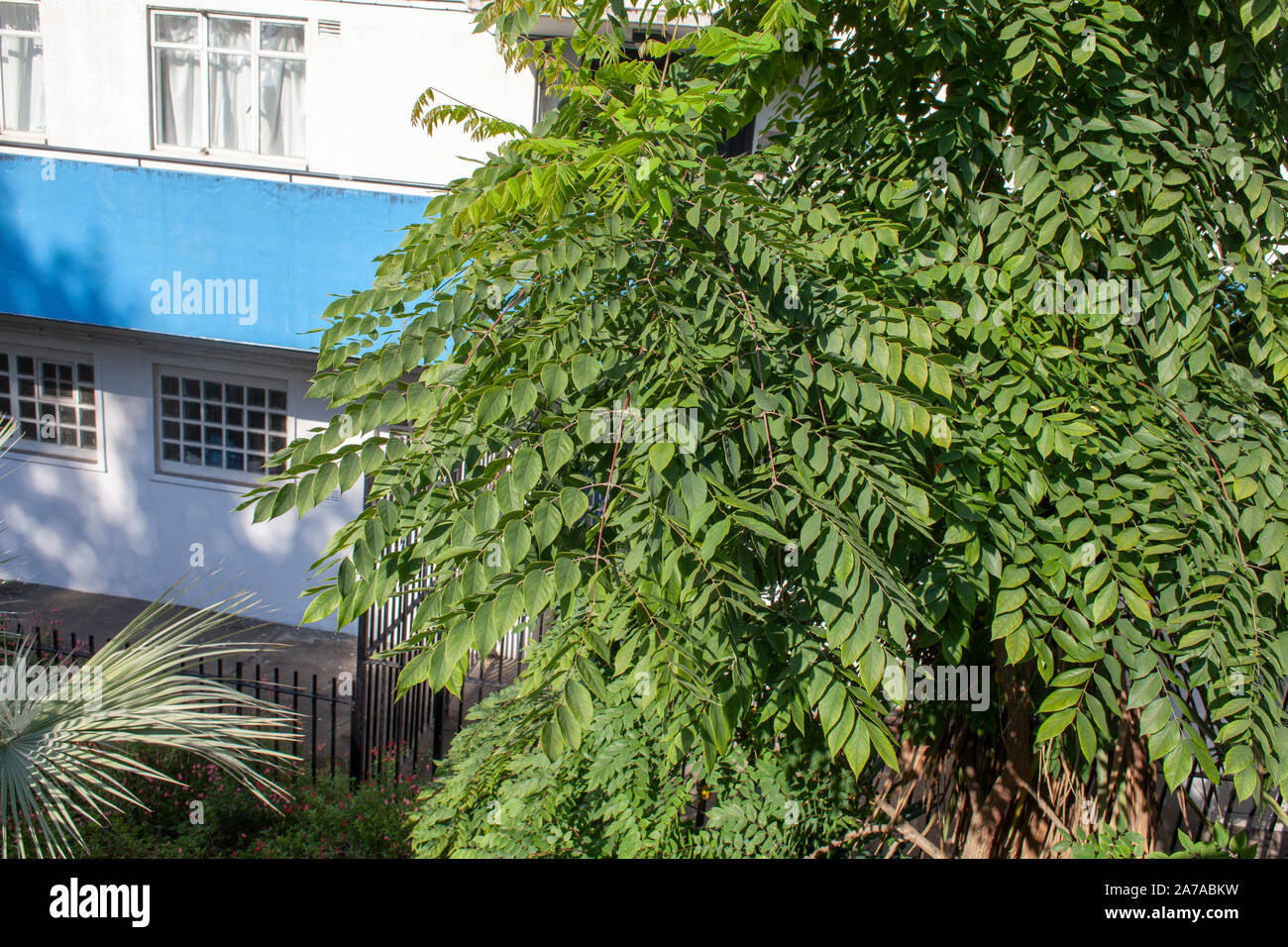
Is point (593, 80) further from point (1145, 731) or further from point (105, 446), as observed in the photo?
point (105, 446)

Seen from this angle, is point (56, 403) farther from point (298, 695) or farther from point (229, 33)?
point (298, 695)

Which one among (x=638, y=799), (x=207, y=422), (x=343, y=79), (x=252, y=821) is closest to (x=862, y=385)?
(x=638, y=799)

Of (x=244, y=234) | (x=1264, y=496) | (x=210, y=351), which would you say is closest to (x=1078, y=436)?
(x=1264, y=496)

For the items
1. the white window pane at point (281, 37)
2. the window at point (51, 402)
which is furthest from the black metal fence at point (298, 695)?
the white window pane at point (281, 37)

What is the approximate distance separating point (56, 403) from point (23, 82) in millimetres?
3750

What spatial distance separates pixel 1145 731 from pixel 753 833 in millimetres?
1823

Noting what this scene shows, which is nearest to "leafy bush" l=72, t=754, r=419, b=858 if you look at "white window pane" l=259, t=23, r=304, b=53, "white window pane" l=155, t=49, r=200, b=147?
"white window pane" l=155, t=49, r=200, b=147

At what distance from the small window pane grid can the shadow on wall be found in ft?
0.75

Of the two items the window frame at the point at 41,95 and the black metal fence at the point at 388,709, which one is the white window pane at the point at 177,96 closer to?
the window frame at the point at 41,95

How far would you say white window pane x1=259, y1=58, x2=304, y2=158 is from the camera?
9789 mm

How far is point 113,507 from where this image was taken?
36.1 feet

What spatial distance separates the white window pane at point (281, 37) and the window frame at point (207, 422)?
3.61 m

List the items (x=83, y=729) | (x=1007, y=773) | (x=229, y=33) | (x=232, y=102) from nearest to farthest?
(x=83, y=729) < (x=1007, y=773) < (x=229, y=33) < (x=232, y=102)

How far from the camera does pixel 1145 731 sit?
264 centimetres
